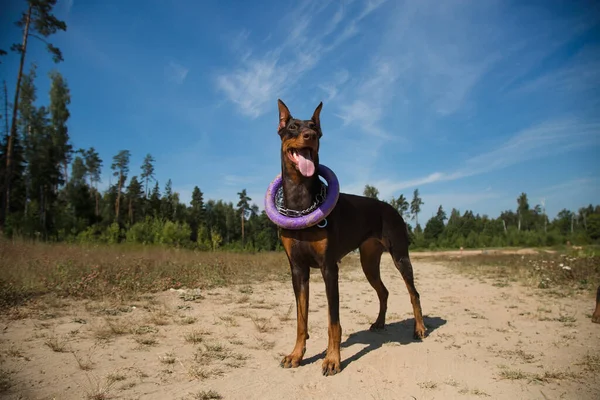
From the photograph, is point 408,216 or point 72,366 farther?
point 408,216

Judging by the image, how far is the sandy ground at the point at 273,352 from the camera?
121 inches

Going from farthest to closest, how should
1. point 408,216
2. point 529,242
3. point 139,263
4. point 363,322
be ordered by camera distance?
point 408,216 < point 529,242 < point 139,263 < point 363,322

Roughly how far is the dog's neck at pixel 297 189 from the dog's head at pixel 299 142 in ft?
0.04

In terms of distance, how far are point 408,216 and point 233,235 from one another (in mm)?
47130

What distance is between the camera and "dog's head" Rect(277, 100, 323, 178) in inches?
142

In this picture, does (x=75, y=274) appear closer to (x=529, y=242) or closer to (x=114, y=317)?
(x=114, y=317)

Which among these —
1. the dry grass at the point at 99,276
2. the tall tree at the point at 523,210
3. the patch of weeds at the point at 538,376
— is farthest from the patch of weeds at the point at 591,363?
the tall tree at the point at 523,210

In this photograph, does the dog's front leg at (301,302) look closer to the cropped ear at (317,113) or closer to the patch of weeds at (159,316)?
the cropped ear at (317,113)

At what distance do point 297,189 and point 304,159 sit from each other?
16.0 inches

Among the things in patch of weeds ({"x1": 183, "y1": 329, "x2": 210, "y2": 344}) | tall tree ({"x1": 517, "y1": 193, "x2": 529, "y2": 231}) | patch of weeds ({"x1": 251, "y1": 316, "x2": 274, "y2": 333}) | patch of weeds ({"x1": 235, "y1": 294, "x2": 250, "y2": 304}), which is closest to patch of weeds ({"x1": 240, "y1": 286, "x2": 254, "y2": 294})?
patch of weeds ({"x1": 235, "y1": 294, "x2": 250, "y2": 304})

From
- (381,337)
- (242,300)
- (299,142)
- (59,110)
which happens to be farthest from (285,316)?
(59,110)

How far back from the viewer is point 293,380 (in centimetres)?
338

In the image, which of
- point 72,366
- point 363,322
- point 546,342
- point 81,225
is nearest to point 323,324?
point 363,322

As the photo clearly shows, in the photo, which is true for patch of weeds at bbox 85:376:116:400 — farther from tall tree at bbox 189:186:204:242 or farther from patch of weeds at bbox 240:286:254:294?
tall tree at bbox 189:186:204:242
